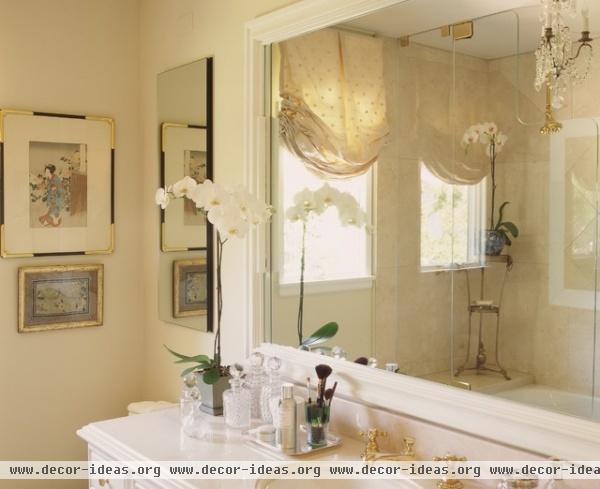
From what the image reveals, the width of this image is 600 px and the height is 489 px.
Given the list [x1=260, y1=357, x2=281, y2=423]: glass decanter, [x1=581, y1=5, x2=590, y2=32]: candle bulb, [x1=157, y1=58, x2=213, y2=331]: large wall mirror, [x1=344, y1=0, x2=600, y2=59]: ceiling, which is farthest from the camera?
[x1=157, y1=58, x2=213, y2=331]: large wall mirror

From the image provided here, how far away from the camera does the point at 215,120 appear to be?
2.68 meters

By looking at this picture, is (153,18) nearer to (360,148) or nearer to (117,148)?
(117,148)

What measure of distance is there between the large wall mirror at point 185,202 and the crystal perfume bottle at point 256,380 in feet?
1.67

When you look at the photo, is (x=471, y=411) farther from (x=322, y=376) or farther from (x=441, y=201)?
(x=441, y=201)

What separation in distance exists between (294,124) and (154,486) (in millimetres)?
1214

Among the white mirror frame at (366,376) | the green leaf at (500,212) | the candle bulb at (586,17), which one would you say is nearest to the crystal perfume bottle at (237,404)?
the white mirror frame at (366,376)

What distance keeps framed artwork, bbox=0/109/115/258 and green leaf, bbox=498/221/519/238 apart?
1.98 m

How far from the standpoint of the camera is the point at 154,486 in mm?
1913

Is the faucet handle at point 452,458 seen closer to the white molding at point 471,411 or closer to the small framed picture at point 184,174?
the white molding at point 471,411

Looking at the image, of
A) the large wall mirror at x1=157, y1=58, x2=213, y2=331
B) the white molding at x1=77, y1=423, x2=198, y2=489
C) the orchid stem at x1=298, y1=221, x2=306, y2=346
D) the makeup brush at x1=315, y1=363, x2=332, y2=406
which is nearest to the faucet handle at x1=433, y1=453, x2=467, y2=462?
the makeup brush at x1=315, y1=363, x2=332, y2=406

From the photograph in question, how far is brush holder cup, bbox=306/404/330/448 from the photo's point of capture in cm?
200

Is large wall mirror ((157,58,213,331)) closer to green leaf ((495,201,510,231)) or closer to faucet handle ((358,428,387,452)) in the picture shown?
faucet handle ((358,428,387,452))

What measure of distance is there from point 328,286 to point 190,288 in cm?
86

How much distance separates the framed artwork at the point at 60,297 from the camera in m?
2.92
